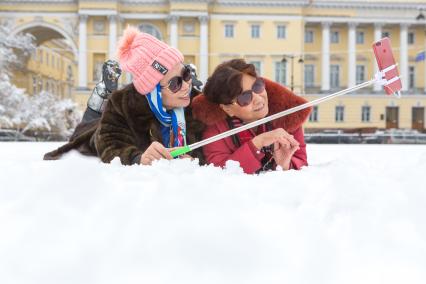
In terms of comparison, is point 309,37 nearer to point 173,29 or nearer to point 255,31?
point 255,31

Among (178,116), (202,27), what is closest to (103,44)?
(202,27)

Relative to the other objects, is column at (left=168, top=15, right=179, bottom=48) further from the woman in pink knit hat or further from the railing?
the woman in pink knit hat

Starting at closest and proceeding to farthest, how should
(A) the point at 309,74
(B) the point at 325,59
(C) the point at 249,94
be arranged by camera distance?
(C) the point at 249,94
(B) the point at 325,59
(A) the point at 309,74

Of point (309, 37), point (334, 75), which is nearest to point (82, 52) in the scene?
point (309, 37)

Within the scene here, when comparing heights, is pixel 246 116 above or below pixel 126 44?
below

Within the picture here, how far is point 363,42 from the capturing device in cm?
4366

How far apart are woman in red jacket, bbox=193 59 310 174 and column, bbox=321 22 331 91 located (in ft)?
130

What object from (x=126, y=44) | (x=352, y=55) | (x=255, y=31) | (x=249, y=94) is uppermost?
(x=255, y=31)

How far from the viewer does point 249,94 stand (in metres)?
2.86

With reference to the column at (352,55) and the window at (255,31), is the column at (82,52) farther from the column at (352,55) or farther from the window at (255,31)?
the column at (352,55)

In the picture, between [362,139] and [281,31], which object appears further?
[281,31]

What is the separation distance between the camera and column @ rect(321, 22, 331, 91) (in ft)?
138

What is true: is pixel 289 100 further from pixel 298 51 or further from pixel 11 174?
pixel 298 51

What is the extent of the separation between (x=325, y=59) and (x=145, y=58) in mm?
40739
